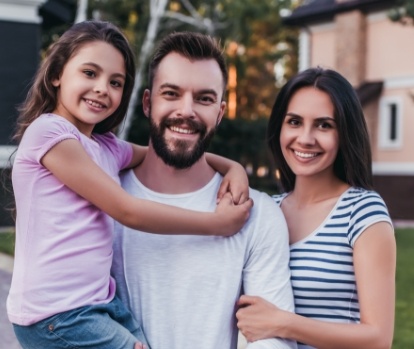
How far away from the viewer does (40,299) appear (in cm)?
240

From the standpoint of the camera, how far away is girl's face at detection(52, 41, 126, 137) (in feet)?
8.59

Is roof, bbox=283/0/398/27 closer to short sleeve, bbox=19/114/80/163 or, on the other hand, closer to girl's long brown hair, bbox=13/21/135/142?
girl's long brown hair, bbox=13/21/135/142

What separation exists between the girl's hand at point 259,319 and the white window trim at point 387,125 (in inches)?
725

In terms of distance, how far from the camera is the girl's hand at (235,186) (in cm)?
261

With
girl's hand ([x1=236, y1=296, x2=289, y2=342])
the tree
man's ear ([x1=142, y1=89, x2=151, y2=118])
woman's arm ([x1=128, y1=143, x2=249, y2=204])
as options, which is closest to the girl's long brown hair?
man's ear ([x1=142, y1=89, x2=151, y2=118])

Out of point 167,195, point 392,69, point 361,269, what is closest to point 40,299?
point 167,195

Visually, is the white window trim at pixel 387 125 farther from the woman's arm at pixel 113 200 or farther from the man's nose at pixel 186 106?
the woman's arm at pixel 113 200

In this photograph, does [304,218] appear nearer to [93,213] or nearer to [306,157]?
[306,157]

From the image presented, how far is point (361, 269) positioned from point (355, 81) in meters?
19.2

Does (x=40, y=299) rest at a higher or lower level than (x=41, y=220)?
lower

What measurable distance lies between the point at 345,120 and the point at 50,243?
1108mm

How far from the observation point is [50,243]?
7.92 ft

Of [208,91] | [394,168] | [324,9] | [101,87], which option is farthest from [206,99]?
[324,9]

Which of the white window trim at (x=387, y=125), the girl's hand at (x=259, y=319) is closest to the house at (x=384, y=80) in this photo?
the white window trim at (x=387, y=125)
